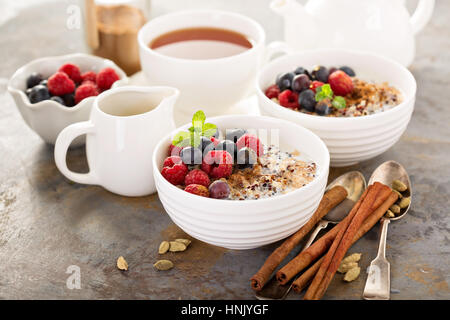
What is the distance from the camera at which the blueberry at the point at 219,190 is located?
3.60ft

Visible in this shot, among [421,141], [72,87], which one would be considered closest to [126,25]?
[72,87]

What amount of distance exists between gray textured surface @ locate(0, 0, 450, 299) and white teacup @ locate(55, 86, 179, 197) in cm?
5

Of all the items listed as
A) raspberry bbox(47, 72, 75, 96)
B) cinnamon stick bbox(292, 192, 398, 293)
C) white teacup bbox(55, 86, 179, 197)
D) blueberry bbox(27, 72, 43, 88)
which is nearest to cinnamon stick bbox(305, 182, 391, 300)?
cinnamon stick bbox(292, 192, 398, 293)

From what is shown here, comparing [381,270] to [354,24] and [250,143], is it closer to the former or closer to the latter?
[250,143]

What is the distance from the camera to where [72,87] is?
150 cm

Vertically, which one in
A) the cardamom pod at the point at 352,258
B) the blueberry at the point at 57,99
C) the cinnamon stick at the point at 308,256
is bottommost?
the cardamom pod at the point at 352,258

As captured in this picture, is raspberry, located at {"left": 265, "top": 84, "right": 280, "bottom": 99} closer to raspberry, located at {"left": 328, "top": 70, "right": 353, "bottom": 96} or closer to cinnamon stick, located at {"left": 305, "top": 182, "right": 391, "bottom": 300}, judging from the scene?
raspberry, located at {"left": 328, "top": 70, "right": 353, "bottom": 96}

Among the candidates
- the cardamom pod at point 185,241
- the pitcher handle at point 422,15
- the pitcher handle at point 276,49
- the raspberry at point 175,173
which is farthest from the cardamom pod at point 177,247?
the pitcher handle at point 422,15

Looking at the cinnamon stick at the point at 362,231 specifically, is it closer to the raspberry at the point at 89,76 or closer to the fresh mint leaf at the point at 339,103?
the fresh mint leaf at the point at 339,103

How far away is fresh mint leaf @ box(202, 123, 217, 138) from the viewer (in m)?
1.22

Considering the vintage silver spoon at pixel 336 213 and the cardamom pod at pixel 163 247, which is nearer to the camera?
the vintage silver spoon at pixel 336 213

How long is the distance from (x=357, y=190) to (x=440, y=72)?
769 mm

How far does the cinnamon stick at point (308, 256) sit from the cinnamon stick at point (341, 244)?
0.02m

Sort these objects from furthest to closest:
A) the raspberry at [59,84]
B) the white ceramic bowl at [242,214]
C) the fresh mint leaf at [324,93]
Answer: the raspberry at [59,84], the fresh mint leaf at [324,93], the white ceramic bowl at [242,214]
